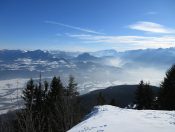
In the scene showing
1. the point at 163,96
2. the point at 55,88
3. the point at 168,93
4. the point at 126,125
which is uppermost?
the point at 55,88

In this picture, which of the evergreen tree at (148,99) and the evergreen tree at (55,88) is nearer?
the evergreen tree at (55,88)

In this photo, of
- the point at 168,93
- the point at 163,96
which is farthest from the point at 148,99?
the point at 168,93

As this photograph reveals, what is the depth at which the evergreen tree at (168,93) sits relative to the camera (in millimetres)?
34062

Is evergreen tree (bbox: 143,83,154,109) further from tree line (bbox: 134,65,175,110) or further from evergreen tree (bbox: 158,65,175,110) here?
evergreen tree (bbox: 158,65,175,110)

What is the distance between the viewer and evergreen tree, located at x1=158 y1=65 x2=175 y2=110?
34.1 m

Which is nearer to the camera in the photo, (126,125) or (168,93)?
(126,125)

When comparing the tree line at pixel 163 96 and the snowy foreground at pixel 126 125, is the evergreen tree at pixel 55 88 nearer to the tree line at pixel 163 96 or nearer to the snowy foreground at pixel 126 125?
the tree line at pixel 163 96

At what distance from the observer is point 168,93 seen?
34.7m

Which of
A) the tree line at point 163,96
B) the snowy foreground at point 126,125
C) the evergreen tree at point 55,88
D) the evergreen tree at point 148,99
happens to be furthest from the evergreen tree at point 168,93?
the snowy foreground at point 126,125

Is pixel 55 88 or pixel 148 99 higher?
pixel 55 88

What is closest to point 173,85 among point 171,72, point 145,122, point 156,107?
point 171,72

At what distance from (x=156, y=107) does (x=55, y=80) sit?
15.1 meters

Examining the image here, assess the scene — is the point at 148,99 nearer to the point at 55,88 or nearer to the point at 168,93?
the point at 168,93

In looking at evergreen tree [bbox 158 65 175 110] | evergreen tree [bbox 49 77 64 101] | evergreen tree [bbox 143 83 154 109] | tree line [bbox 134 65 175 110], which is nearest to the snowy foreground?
evergreen tree [bbox 158 65 175 110]
